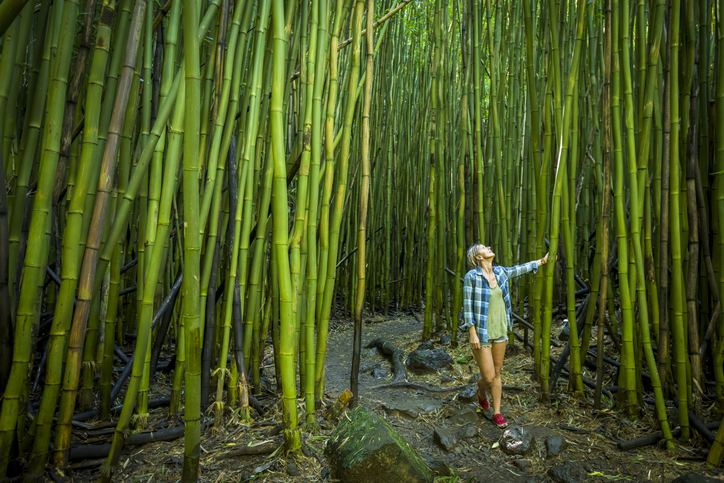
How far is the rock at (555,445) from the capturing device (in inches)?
55.8

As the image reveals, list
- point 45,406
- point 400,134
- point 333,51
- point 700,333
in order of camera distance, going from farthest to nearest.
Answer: point 400,134
point 700,333
point 333,51
point 45,406

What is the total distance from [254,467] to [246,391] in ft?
0.96

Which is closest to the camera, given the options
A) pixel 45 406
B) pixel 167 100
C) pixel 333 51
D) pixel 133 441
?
pixel 45 406

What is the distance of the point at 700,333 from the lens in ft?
5.61

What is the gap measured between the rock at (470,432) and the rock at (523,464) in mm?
214

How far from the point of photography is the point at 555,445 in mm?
1435

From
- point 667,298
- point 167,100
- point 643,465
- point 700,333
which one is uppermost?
point 167,100

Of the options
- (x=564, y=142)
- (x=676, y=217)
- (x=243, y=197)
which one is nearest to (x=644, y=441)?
(x=676, y=217)

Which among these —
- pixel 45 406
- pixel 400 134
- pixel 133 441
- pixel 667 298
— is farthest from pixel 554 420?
pixel 400 134

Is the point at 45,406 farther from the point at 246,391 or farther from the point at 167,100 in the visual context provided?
the point at 167,100

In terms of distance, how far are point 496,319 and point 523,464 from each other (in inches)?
21.8

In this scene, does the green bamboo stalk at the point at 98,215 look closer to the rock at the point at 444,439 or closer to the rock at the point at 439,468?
the rock at the point at 439,468

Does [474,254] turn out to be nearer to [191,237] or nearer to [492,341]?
[492,341]

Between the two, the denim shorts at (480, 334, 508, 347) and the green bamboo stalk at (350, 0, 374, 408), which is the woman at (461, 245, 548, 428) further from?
the green bamboo stalk at (350, 0, 374, 408)
